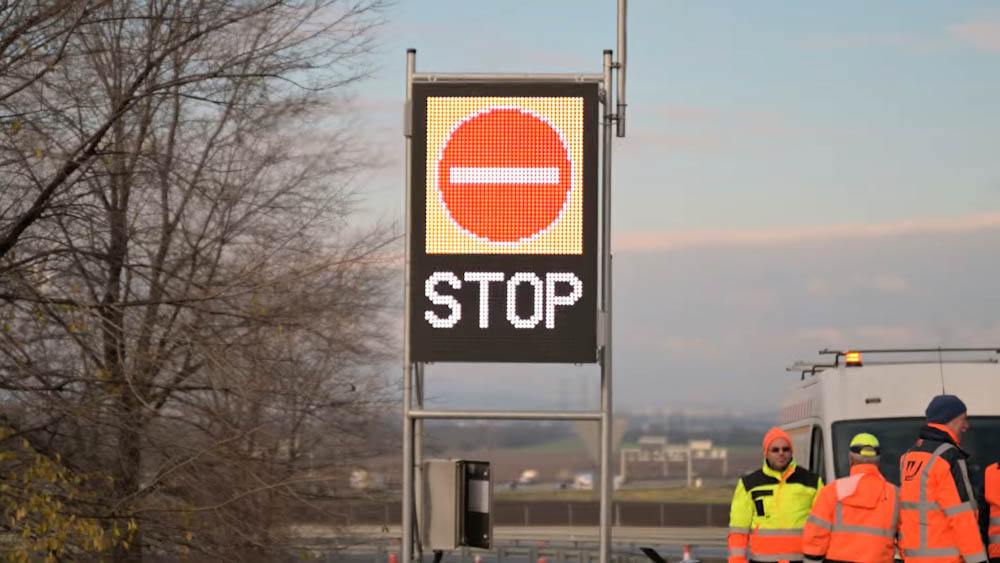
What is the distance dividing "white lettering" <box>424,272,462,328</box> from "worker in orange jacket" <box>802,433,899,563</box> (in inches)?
101

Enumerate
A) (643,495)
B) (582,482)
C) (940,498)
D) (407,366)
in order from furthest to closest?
(582,482)
(643,495)
(407,366)
(940,498)

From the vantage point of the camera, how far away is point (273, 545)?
2005 cm

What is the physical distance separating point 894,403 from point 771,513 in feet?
14.1

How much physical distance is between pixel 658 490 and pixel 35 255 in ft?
183

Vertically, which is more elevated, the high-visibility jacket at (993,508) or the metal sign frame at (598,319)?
the metal sign frame at (598,319)

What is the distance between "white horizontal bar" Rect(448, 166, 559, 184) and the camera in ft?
33.7

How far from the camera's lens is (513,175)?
1026cm

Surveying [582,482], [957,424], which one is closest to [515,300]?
[957,424]

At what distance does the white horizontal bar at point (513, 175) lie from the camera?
10.3 meters

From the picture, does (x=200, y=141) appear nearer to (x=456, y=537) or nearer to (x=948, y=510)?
(x=456, y=537)

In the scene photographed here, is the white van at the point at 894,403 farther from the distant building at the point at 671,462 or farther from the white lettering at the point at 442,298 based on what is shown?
the distant building at the point at 671,462

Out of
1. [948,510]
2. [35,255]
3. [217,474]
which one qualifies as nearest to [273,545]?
[217,474]

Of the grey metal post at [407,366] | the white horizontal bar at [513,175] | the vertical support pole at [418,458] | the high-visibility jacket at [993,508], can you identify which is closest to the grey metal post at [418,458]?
the vertical support pole at [418,458]

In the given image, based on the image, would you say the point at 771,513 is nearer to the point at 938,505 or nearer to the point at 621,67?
the point at 938,505
